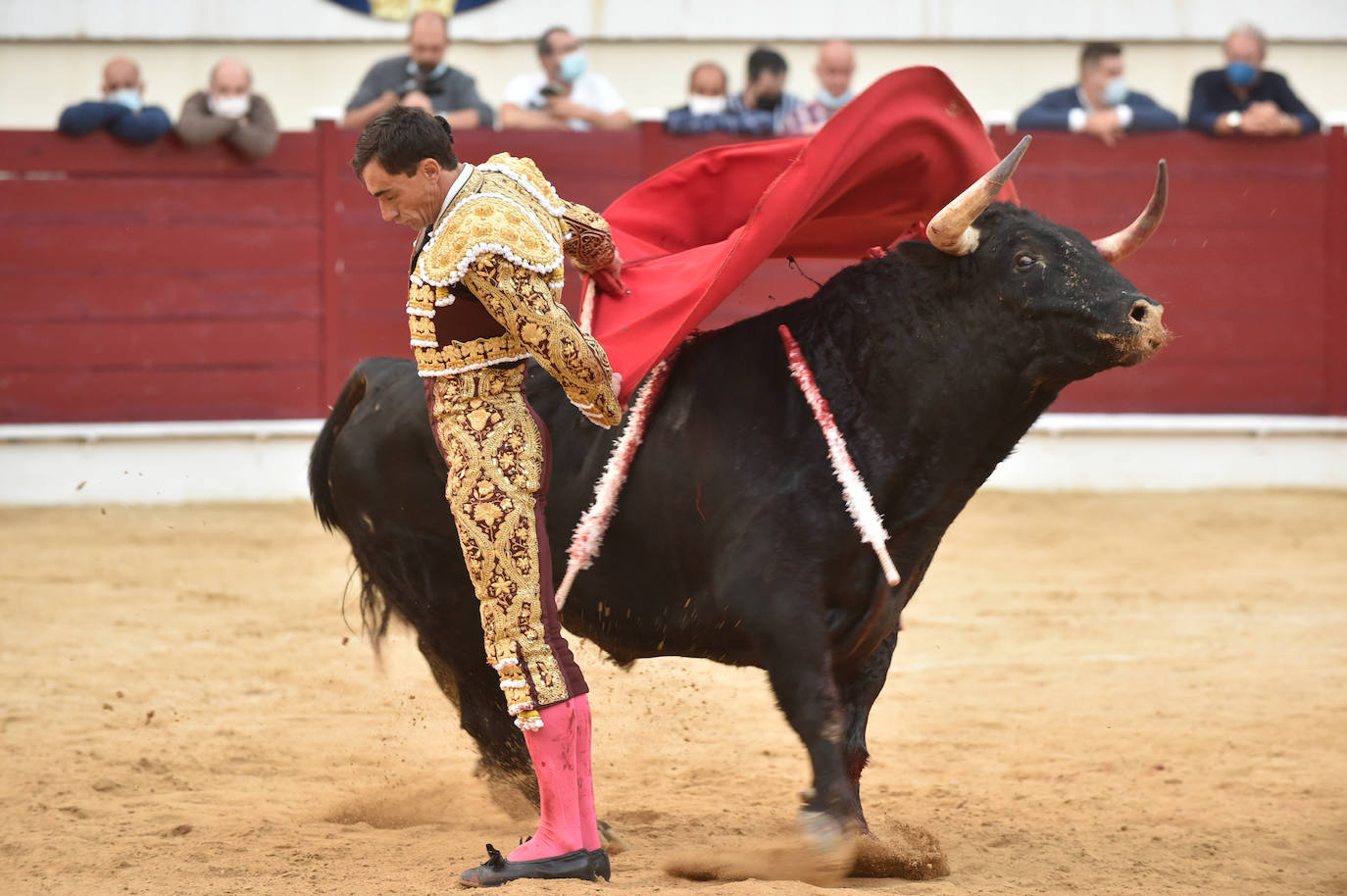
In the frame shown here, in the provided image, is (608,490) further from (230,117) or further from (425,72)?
(230,117)

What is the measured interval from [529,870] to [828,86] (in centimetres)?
572

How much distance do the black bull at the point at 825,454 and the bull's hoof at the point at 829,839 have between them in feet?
0.04

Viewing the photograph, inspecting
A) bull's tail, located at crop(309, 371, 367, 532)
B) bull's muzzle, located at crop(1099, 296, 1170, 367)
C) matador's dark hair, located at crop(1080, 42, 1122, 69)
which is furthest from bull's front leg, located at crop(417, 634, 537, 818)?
matador's dark hair, located at crop(1080, 42, 1122, 69)

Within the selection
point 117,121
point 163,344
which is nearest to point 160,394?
point 163,344

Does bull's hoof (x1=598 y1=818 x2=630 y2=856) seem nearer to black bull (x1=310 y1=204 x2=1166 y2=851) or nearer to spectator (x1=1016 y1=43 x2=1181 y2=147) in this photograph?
black bull (x1=310 y1=204 x2=1166 y2=851)

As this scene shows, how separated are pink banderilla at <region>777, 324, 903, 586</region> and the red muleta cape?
0.26m

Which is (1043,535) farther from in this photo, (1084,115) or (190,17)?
(190,17)

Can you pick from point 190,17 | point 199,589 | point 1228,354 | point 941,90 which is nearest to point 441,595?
point 941,90

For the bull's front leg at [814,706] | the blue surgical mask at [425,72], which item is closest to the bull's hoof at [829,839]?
the bull's front leg at [814,706]

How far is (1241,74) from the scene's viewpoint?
8.31 meters

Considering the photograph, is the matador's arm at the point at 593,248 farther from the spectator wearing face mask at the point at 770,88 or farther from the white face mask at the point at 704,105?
the white face mask at the point at 704,105

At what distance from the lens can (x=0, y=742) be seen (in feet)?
13.0

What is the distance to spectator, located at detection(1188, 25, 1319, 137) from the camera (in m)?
8.28

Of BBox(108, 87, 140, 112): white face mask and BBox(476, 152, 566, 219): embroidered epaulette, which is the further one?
BBox(108, 87, 140, 112): white face mask
